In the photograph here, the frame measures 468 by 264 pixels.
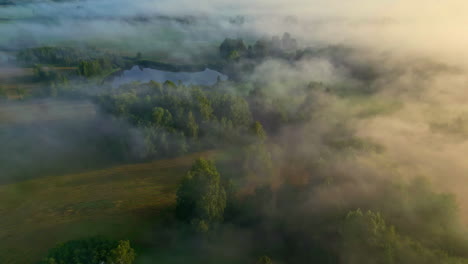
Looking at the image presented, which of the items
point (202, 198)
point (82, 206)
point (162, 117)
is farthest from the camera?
point (162, 117)

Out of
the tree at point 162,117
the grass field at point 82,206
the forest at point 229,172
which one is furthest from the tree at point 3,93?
the tree at point 162,117

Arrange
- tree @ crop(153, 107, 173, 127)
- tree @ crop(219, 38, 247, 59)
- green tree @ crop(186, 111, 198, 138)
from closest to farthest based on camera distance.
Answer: tree @ crop(153, 107, 173, 127)
green tree @ crop(186, 111, 198, 138)
tree @ crop(219, 38, 247, 59)

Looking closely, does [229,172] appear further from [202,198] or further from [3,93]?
[3,93]

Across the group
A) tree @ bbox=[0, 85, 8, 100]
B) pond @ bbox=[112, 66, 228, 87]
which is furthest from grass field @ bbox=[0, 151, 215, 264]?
pond @ bbox=[112, 66, 228, 87]

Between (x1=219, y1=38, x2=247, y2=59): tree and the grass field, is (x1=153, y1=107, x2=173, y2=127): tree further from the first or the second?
(x1=219, y1=38, x2=247, y2=59): tree

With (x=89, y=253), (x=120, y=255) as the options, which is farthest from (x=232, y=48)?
(x=89, y=253)

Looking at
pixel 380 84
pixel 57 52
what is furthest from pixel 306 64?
pixel 57 52
